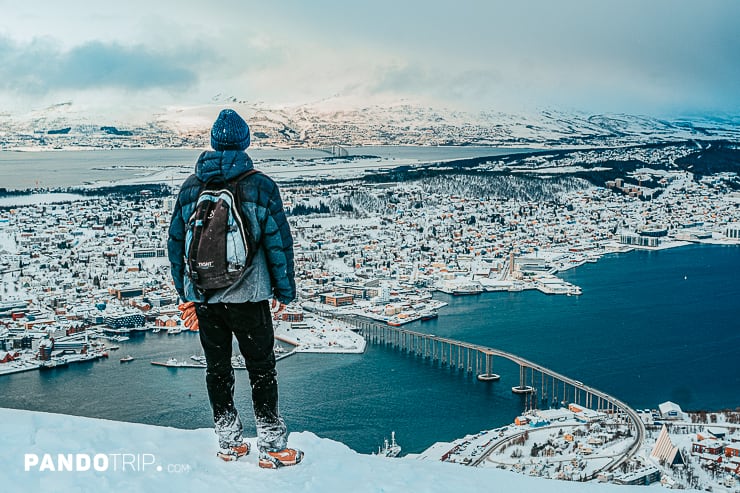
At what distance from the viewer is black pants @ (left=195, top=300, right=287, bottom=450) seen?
1443mm

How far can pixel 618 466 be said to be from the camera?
17.8 ft

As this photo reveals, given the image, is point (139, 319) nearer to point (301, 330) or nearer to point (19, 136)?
point (301, 330)

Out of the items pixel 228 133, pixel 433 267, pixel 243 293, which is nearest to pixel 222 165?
pixel 228 133

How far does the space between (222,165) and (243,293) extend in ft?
0.69

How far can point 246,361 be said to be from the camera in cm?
152

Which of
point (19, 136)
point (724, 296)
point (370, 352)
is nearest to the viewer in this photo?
point (370, 352)

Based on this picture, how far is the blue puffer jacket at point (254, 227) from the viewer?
1384 mm

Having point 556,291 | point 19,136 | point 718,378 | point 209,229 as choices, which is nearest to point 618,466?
point 718,378

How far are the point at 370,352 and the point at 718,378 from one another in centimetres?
348

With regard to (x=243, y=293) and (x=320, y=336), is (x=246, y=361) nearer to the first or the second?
(x=243, y=293)

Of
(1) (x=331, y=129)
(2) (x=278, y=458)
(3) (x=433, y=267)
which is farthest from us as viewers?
(1) (x=331, y=129)

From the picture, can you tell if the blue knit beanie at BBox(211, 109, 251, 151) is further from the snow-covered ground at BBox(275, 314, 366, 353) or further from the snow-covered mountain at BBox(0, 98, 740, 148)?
the snow-covered mountain at BBox(0, 98, 740, 148)

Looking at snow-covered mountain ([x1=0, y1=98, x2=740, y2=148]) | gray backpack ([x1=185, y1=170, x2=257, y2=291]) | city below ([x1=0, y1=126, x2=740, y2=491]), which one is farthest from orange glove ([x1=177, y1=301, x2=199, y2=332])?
snow-covered mountain ([x1=0, y1=98, x2=740, y2=148])

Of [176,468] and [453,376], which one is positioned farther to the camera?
[453,376]
